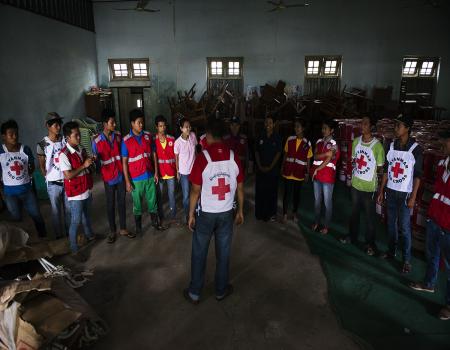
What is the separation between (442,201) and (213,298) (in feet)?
7.43

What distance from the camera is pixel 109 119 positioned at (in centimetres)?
402

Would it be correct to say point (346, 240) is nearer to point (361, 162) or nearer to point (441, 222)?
point (361, 162)

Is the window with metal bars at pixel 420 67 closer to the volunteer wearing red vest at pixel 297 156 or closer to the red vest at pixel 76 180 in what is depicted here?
the volunteer wearing red vest at pixel 297 156

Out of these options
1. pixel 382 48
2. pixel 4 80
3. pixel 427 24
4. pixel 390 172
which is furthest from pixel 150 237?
pixel 427 24

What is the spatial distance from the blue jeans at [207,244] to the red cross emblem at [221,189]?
0.18m

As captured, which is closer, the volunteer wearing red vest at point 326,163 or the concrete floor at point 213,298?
the concrete floor at point 213,298

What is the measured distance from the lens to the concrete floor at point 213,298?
266 cm

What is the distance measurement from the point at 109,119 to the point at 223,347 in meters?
2.90

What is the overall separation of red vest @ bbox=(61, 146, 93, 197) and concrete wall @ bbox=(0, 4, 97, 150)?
3.72 m

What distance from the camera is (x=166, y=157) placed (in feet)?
15.2

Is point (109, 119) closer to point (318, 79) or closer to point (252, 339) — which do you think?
point (252, 339)

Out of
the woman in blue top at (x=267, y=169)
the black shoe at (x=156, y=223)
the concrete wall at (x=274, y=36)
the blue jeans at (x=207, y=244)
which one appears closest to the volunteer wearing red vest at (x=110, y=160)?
the black shoe at (x=156, y=223)

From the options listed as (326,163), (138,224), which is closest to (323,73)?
(326,163)

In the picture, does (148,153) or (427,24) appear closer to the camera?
(148,153)
